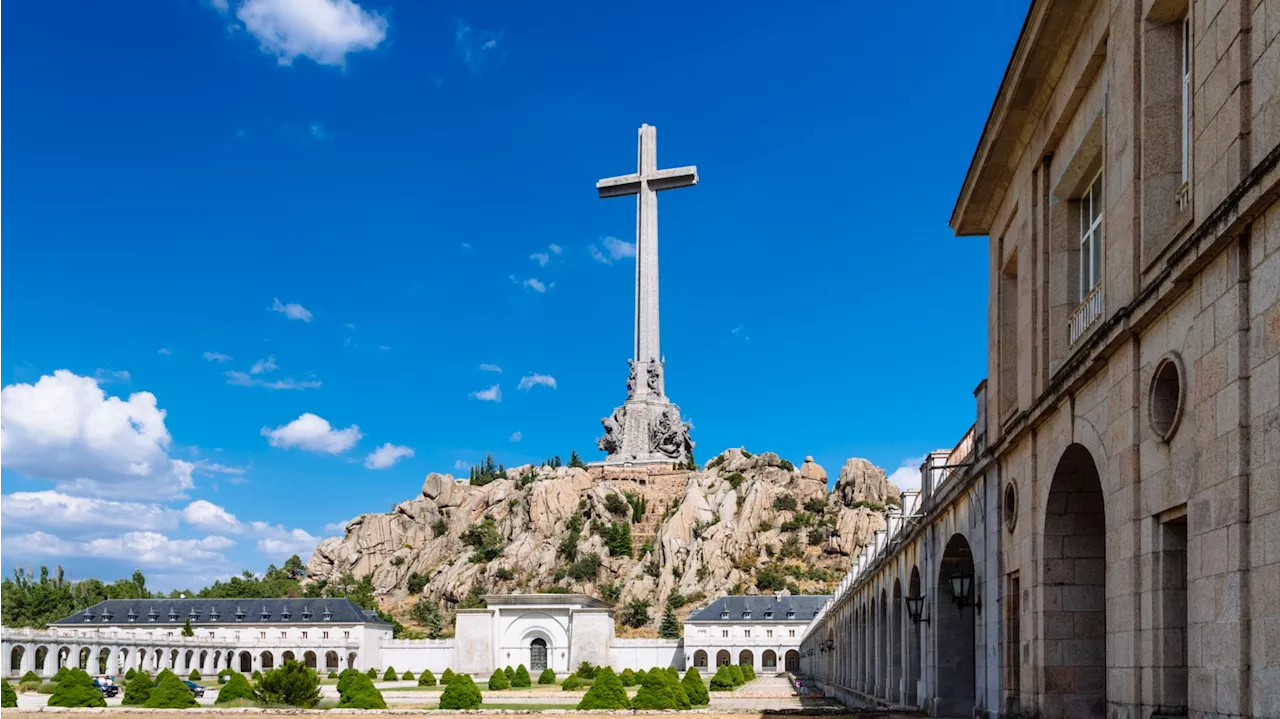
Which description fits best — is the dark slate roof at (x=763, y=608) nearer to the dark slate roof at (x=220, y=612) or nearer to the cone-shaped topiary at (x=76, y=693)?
the dark slate roof at (x=220, y=612)

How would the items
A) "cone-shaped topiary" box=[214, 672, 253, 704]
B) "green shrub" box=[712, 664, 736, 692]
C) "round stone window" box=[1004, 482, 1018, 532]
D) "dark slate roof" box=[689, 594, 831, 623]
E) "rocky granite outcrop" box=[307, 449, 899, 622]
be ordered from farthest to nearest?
"rocky granite outcrop" box=[307, 449, 899, 622], "dark slate roof" box=[689, 594, 831, 623], "green shrub" box=[712, 664, 736, 692], "cone-shaped topiary" box=[214, 672, 253, 704], "round stone window" box=[1004, 482, 1018, 532]

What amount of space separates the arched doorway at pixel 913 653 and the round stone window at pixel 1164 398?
16.5 m

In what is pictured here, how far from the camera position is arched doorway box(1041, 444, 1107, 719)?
1481 cm

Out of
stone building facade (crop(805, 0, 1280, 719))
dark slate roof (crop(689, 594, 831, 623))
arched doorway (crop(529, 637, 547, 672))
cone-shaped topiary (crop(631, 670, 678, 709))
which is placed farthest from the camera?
dark slate roof (crop(689, 594, 831, 623))

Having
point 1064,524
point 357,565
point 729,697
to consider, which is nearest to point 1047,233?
point 1064,524

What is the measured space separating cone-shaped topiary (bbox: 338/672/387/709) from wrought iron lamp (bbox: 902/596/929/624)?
20.9m

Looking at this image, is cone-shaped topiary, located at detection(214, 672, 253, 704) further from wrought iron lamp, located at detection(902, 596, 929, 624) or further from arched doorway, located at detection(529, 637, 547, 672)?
arched doorway, located at detection(529, 637, 547, 672)

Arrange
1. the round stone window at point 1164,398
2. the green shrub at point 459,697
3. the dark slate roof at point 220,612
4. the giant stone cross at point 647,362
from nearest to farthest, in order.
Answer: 1. the round stone window at point 1164,398
2. the green shrub at point 459,697
3. the dark slate roof at point 220,612
4. the giant stone cross at point 647,362

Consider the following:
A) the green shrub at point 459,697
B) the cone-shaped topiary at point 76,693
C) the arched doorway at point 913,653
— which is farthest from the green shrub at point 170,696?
the arched doorway at point 913,653

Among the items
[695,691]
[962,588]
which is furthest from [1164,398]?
[695,691]

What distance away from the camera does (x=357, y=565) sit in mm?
Result: 147125

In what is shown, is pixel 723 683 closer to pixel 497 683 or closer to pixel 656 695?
pixel 497 683

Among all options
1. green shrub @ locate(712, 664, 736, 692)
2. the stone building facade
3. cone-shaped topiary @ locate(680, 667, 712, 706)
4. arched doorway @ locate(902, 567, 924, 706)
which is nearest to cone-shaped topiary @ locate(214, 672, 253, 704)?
cone-shaped topiary @ locate(680, 667, 712, 706)

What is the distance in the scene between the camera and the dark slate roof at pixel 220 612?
109 meters
